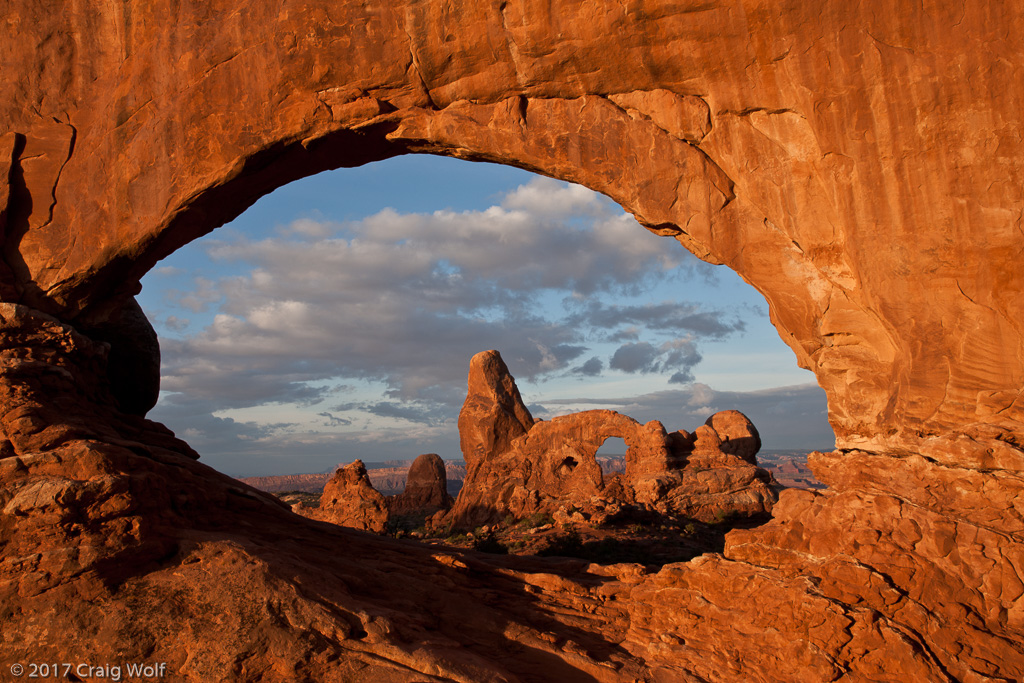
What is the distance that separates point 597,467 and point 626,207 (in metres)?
17.9

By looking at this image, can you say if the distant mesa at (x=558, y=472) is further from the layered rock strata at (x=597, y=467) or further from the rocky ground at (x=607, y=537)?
the rocky ground at (x=607, y=537)

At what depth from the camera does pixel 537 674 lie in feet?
18.4

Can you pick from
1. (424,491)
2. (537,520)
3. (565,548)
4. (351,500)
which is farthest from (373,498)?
(424,491)

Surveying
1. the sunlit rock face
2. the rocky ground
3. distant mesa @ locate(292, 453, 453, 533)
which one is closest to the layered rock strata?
the rocky ground

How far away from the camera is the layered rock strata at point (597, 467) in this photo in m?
21.2

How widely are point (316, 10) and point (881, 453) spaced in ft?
25.2

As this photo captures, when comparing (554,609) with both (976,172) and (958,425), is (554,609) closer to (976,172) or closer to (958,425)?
(958,425)

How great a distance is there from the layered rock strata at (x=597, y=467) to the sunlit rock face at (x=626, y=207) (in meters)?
14.0

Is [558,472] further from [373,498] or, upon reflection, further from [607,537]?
[373,498]

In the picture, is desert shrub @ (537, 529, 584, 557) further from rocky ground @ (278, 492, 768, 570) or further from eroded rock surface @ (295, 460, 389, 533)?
eroded rock surface @ (295, 460, 389, 533)

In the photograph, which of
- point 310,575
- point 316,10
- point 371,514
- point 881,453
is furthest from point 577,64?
point 371,514

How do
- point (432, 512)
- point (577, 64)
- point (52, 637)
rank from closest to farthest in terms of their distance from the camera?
point (52, 637) → point (577, 64) → point (432, 512)

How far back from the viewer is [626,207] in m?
6.99

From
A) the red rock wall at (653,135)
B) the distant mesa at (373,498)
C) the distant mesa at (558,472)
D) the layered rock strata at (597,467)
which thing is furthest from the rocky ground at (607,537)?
the red rock wall at (653,135)
